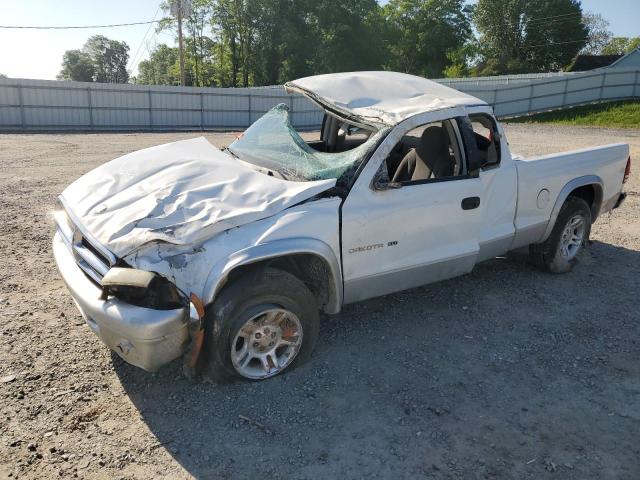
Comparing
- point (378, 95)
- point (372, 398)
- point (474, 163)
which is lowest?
point (372, 398)

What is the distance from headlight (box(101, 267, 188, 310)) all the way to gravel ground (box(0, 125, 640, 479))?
2.26 feet

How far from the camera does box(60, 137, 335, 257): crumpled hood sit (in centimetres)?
324

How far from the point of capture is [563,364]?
3.94 meters

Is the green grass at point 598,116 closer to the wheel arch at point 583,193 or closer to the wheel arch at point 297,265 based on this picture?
the wheel arch at point 583,193

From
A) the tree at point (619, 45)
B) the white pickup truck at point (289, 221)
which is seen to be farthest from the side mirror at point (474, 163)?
the tree at point (619, 45)

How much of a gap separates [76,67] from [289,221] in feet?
340

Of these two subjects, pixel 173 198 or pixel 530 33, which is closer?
pixel 173 198

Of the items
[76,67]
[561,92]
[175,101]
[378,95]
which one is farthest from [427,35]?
[76,67]

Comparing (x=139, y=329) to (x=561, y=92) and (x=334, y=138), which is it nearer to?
(x=334, y=138)

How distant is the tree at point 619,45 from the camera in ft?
252

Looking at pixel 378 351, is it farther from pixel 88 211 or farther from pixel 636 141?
pixel 636 141

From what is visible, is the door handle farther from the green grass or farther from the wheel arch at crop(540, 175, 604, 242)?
the green grass

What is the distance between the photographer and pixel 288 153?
14.0 feet

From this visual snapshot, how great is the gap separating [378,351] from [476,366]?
0.71 m
